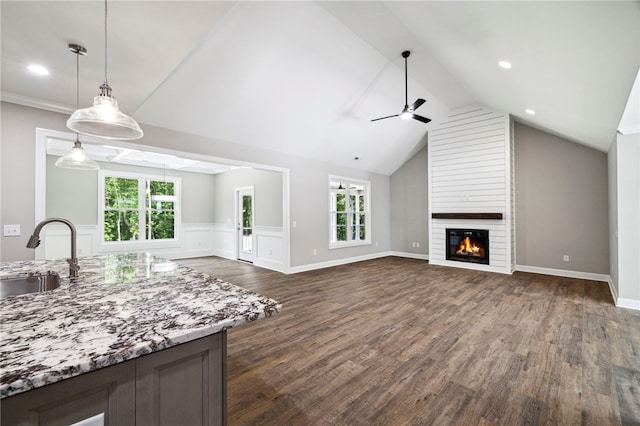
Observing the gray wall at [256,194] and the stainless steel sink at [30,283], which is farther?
the gray wall at [256,194]

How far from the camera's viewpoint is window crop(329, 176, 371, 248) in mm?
7164

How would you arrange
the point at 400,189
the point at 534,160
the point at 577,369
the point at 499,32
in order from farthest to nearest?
the point at 400,189, the point at 534,160, the point at 499,32, the point at 577,369

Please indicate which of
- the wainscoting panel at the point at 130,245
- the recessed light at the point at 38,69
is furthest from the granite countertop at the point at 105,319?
the wainscoting panel at the point at 130,245

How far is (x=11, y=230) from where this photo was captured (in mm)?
3082

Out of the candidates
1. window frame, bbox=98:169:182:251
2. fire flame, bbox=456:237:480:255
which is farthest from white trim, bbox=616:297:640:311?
window frame, bbox=98:169:182:251

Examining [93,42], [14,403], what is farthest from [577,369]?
[93,42]

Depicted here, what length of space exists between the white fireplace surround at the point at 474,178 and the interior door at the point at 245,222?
4879mm

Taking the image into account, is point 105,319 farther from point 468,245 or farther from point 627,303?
point 468,245

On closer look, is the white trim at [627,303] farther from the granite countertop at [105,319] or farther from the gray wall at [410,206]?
the granite countertop at [105,319]

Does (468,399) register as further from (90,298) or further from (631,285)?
(631,285)

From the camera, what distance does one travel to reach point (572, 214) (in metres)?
5.48

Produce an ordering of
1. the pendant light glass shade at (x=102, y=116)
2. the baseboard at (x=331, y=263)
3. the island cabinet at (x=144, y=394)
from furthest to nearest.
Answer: the baseboard at (x=331, y=263)
the pendant light glass shade at (x=102, y=116)
the island cabinet at (x=144, y=394)

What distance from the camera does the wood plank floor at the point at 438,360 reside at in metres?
1.85

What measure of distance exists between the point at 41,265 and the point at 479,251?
719 centimetres
